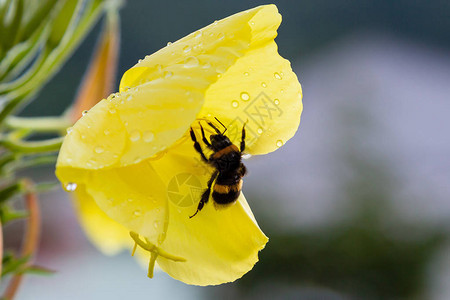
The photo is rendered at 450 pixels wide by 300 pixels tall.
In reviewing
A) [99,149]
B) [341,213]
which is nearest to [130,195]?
[99,149]

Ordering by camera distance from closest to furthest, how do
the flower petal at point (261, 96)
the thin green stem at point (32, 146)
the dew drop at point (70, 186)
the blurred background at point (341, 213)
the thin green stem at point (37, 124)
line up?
the dew drop at point (70, 186)
the flower petal at point (261, 96)
the thin green stem at point (32, 146)
the thin green stem at point (37, 124)
the blurred background at point (341, 213)

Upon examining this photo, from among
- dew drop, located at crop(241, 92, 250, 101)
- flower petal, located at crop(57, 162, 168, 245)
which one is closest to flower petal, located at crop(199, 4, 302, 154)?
dew drop, located at crop(241, 92, 250, 101)

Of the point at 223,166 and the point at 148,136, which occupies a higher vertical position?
the point at 148,136

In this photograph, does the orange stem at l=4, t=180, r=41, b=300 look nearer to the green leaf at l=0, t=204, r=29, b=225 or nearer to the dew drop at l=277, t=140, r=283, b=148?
the green leaf at l=0, t=204, r=29, b=225

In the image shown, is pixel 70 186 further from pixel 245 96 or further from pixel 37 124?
pixel 37 124

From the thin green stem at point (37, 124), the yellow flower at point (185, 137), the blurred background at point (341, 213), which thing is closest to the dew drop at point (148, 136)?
the yellow flower at point (185, 137)

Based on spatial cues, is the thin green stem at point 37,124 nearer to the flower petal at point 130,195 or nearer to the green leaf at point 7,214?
the green leaf at point 7,214
